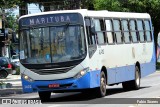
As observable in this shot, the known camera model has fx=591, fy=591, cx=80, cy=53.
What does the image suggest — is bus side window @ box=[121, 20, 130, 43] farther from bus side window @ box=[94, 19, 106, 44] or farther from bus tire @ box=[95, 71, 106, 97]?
bus tire @ box=[95, 71, 106, 97]

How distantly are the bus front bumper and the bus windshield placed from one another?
0.67 metres

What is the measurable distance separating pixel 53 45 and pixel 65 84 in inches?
54.2

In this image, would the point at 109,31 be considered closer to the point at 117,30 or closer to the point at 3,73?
the point at 117,30

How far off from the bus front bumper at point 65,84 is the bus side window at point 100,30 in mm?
1710

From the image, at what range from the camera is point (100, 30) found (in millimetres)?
21469

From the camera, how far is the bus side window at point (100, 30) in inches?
834

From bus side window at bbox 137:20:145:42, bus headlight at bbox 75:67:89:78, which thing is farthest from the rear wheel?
bus headlight at bbox 75:67:89:78

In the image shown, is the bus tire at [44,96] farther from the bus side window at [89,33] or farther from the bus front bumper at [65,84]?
the bus side window at [89,33]

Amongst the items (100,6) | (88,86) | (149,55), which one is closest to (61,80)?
(88,86)

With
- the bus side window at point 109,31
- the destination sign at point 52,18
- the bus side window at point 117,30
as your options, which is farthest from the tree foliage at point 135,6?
the destination sign at point 52,18

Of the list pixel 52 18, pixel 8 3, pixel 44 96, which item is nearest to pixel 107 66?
pixel 44 96

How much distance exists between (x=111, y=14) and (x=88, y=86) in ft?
14.4

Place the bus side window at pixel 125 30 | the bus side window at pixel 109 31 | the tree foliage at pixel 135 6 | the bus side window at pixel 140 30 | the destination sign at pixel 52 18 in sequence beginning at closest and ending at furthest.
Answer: the destination sign at pixel 52 18, the bus side window at pixel 109 31, the bus side window at pixel 125 30, the bus side window at pixel 140 30, the tree foliage at pixel 135 6

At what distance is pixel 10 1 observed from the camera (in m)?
28.8
